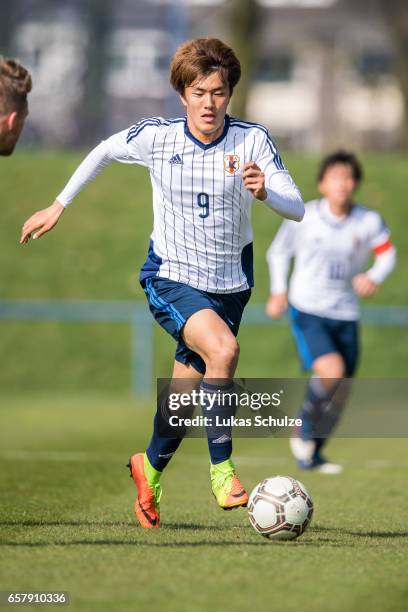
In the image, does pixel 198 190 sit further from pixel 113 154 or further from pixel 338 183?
pixel 338 183

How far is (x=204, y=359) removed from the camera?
6566 millimetres

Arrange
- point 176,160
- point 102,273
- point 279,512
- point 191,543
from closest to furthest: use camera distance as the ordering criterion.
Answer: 1. point 191,543
2. point 279,512
3. point 176,160
4. point 102,273

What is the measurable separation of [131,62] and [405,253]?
4062 centimetres

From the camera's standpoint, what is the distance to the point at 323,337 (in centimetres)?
1062

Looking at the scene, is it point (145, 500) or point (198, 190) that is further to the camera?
point (145, 500)

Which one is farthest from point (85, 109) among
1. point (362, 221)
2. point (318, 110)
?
point (362, 221)

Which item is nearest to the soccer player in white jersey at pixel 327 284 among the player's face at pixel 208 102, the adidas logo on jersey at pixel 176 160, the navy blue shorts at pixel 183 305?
the navy blue shorts at pixel 183 305

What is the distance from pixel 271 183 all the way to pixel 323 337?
4198 millimetres

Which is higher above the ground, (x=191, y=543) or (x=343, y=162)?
(x=343, y=162)

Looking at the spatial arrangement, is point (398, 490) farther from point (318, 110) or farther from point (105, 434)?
point (318, 110)

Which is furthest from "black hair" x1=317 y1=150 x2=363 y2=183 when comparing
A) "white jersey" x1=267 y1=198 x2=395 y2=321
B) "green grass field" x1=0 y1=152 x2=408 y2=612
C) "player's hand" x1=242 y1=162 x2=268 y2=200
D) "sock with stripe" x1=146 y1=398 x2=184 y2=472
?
"player's hand" x1=242 y1=162 x2=268 y2=200

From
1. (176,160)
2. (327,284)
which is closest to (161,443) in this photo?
(176,160)

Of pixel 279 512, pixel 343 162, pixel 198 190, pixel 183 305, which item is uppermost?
pixel 198 190

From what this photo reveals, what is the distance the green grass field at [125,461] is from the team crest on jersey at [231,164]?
6.53 feet
